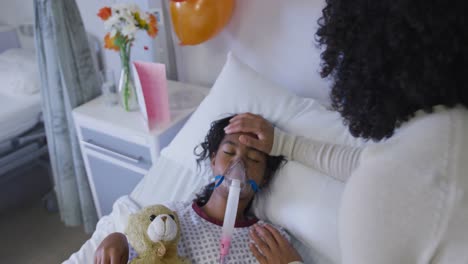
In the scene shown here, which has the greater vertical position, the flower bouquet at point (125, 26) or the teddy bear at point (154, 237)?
the flower bouquet at point (125, 26)

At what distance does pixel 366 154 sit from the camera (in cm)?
75

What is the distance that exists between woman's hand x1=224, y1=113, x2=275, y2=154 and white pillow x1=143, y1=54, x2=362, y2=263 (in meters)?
0.09

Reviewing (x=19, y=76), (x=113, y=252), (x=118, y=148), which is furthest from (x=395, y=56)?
(x=19, y=76)

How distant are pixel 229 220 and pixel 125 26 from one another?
2.99ft

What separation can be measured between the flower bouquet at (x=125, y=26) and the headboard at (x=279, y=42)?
1.19 feet

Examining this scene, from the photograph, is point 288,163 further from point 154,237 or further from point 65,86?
point 65,86

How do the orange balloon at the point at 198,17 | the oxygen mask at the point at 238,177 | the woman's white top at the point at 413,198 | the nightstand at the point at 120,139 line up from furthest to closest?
the nightstand at the point at 120,139
the orange balloon at the point at 198,17
the oxygen mask at the point at 238,177
the woman's white top at the point at 413,198

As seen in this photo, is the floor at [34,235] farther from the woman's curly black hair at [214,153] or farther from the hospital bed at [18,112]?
the woman's curly black hair at [214,153]

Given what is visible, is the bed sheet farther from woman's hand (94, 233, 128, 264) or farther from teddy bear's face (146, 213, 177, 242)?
teddy bear's face (146, 213, 177, 242)

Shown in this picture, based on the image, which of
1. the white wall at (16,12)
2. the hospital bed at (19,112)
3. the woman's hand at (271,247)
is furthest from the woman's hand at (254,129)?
the white wall at (16,12)

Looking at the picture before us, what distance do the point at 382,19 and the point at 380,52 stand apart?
0.06m

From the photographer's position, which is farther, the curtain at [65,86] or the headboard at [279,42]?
the curtain at [65,86]

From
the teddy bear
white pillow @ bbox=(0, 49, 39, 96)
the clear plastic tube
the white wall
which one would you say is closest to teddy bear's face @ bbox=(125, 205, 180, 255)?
the teddy bear

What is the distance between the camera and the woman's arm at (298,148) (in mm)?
1134
